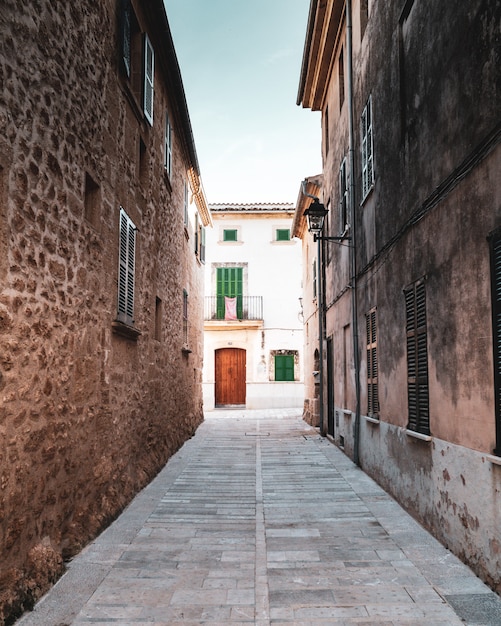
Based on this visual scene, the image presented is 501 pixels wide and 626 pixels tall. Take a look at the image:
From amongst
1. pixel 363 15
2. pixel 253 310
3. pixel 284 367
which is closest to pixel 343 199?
pixel 363 15

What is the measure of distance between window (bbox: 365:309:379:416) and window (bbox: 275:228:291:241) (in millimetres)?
20245

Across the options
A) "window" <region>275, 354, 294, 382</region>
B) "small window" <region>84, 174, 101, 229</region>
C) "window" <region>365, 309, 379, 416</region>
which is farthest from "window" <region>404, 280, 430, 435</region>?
"window" <region>275, 354, 294, 382</region>

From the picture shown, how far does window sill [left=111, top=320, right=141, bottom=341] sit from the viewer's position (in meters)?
6.86

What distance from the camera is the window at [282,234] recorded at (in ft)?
96.1

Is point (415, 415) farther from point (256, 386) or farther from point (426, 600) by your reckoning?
point (256, 386)

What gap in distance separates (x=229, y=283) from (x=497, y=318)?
24.9 m

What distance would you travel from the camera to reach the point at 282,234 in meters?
29.4

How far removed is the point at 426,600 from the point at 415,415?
100 inches

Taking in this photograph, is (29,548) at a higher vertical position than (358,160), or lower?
lower

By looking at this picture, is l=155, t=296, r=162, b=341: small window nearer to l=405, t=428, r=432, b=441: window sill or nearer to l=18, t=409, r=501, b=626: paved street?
Result: l=18, t=409, r=501, b=626: paved street

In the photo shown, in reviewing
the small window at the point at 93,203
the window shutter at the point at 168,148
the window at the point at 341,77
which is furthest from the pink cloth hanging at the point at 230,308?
the small window at the point at 93,203

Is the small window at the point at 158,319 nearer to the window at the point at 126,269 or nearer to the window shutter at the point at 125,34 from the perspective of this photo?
the window at the point at 126,269

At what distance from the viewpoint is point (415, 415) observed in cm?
651

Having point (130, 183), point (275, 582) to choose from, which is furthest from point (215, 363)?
point (275, 582)
